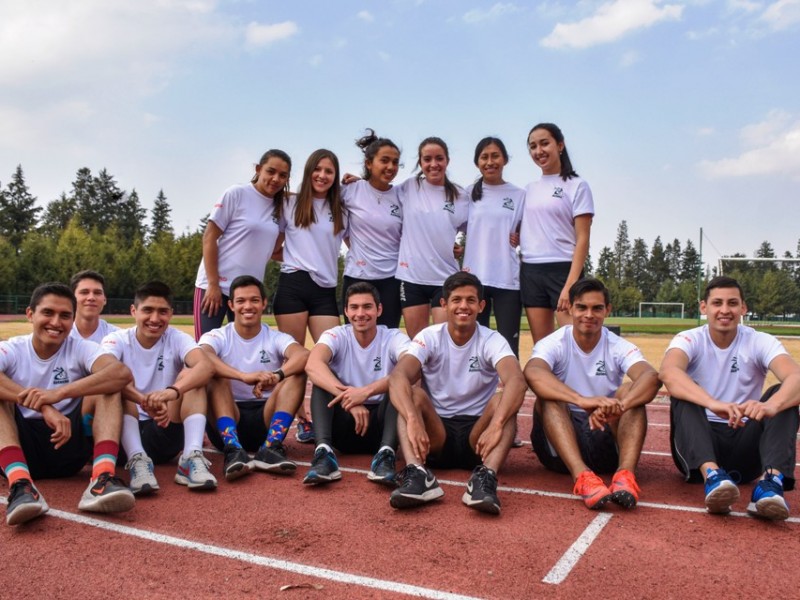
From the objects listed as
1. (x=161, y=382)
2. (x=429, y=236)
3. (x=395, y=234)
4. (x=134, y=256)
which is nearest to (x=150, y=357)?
(x=161, y=382)

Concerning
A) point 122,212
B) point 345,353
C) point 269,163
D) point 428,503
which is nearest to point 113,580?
point 428,503

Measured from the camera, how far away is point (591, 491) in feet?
12.8

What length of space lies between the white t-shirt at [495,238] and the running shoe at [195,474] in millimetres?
2684

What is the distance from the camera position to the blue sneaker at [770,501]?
3.61 m

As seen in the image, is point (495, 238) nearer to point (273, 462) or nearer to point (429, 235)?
point (429, 235)

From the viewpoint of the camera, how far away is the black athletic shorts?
19.3 feet

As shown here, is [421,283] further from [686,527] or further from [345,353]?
[686,527]

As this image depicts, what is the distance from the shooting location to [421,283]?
229 inches

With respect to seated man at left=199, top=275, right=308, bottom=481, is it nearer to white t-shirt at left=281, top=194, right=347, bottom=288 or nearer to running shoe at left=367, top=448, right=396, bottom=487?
white t-shirt at left=281, top=194, right=347, bottom=288

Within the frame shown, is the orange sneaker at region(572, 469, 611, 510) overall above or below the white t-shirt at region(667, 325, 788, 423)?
below

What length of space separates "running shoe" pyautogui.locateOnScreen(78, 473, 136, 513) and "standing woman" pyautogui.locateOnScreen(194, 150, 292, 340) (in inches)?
85.0

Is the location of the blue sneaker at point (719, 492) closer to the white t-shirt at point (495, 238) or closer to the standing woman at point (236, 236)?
the white t-shirt at point (495, 238)

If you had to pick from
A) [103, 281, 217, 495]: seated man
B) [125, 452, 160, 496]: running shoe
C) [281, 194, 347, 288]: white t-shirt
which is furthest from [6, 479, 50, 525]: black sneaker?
[281, 194, 347, 288]: white t-shirt

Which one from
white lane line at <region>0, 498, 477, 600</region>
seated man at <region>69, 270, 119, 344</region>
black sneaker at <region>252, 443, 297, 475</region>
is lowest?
white lane line at <region>0, 498, 477, 600</region>
